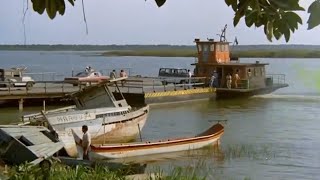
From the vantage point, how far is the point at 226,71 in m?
39.6

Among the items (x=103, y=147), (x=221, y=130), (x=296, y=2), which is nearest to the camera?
(x=296, y=2)

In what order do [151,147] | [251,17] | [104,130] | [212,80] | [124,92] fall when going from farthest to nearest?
1. [212,80]
2. [124,92]
3. [104,130]
4. [151,147]
5. [251,17]

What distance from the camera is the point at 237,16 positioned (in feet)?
9.61

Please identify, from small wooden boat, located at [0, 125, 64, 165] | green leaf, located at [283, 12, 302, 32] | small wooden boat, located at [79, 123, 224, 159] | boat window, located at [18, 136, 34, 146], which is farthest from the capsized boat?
green leaf, located at [283, 12, 302, 32]

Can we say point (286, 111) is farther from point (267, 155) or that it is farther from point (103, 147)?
point (103, 147)

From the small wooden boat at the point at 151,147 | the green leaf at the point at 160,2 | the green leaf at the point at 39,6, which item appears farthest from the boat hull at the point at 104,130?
the green leaf at the point at 160,2

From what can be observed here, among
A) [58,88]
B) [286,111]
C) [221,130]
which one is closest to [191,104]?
[286,111]

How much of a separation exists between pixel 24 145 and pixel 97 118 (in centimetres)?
562

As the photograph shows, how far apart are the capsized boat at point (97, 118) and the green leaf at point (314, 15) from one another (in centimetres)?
1586

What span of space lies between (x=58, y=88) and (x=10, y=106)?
420cm

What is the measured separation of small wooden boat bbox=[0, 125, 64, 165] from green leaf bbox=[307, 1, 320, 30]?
1149cm

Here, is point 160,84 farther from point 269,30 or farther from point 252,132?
point 269,30

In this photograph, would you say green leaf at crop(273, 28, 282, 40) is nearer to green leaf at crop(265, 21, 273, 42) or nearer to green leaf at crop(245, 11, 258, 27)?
green leaf at crop(265, 21, 273, 42)

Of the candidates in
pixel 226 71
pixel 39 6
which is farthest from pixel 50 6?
pixel 226 71
